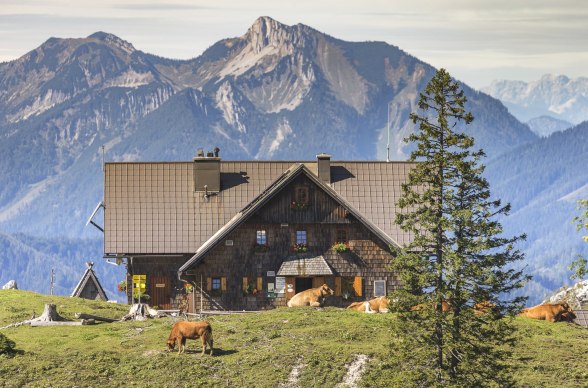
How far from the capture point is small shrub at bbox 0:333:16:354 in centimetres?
5916

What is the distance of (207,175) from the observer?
9300 cm

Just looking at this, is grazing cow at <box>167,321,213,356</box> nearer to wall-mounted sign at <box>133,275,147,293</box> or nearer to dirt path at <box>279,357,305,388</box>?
dirt path at <box>279,357,305,388</box>

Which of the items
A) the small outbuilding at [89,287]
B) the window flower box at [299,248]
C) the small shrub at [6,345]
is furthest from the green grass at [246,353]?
the small outbuilding at [89,287]

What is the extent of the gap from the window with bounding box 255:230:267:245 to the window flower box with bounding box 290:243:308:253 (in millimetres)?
1806

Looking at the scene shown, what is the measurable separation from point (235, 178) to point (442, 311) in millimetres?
43899

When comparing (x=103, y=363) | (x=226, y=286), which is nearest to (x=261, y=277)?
(x=226, y=286)

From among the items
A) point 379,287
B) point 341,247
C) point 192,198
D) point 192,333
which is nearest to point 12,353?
point 192,333

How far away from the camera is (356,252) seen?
3450 inches

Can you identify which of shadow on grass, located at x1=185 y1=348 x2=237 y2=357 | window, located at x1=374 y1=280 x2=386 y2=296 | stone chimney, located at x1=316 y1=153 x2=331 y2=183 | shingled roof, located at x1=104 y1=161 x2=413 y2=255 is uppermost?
stone chimney, located at x1=316 y1=153 x2=331 y2=183

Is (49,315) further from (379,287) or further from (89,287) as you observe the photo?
(89,287)

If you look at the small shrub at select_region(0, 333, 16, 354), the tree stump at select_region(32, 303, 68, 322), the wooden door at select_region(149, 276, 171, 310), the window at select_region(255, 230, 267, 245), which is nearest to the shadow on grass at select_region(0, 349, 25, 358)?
the small shrub at select_region(0, 333, 16, 354)

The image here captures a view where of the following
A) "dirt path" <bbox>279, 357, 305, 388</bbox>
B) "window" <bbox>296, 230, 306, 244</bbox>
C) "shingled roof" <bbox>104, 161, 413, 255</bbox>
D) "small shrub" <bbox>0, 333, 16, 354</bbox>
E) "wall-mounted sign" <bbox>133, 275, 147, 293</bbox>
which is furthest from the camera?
"shingled roof" <bbox>104, 161, 413, 255</bbox>

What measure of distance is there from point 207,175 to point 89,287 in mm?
12825

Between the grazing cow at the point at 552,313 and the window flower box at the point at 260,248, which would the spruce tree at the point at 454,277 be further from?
the window flower box at the point at 260,248
